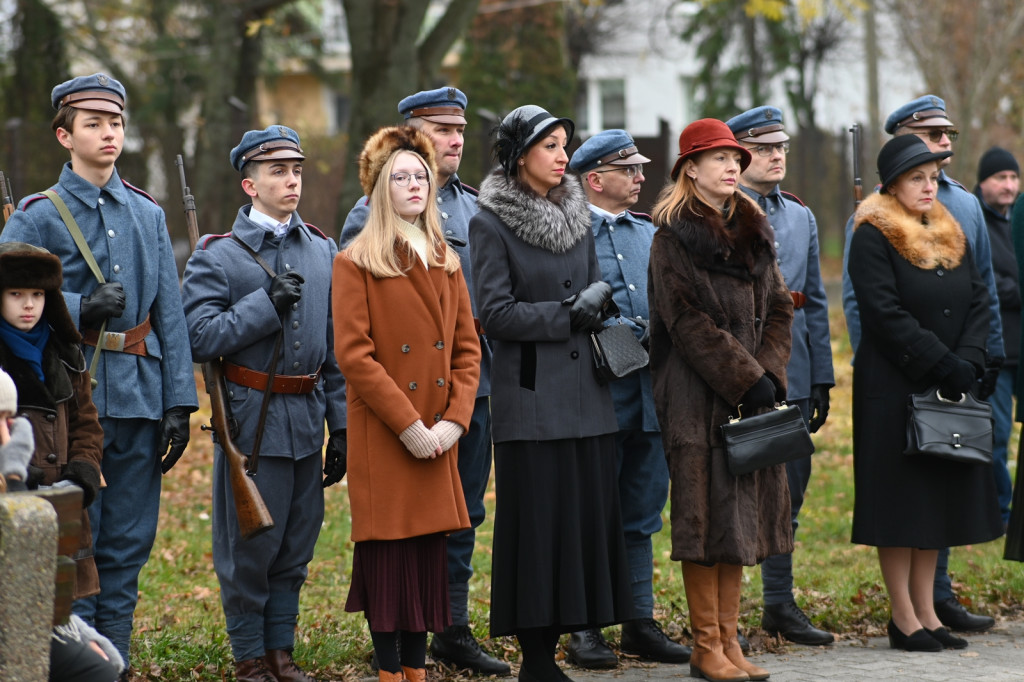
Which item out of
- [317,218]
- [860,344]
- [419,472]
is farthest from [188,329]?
[317,218]

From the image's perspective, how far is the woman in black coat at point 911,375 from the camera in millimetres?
6113

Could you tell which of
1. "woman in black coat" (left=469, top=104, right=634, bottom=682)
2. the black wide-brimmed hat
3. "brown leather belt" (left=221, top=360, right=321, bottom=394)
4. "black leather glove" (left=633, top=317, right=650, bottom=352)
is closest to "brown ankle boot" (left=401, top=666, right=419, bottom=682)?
"woman in black coat" (left=469, top=104, right=634, bottom=682)

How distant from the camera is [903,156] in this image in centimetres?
621

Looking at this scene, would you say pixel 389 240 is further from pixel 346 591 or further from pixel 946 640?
pixel 946 640

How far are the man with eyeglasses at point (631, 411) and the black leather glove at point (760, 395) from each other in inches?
26.4

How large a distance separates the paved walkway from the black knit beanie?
345 centimetres

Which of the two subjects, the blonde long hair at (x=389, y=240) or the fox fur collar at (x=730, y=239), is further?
the fox fur collar at (x=730, y=239)

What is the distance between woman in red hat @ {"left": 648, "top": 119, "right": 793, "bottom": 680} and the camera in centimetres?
545

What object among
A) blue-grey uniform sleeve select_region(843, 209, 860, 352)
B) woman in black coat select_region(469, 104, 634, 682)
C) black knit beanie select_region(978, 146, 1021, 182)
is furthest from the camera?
black knit beanie select_region(978, 146, 1021, 182)

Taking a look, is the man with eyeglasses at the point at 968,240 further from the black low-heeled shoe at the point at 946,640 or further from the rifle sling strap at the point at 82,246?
the rifle sling strap at the point at 82,246

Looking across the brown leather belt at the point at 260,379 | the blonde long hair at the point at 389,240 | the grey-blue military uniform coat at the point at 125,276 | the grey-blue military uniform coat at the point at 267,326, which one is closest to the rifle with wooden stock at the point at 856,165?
the blonde long hair at the point at 389,240

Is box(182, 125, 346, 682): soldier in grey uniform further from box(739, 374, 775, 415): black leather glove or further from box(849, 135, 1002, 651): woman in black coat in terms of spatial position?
box(849, 135, 1002, 651): woman in black coat

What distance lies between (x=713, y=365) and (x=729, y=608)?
3.52ft

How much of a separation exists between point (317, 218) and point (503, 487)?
9652mm
